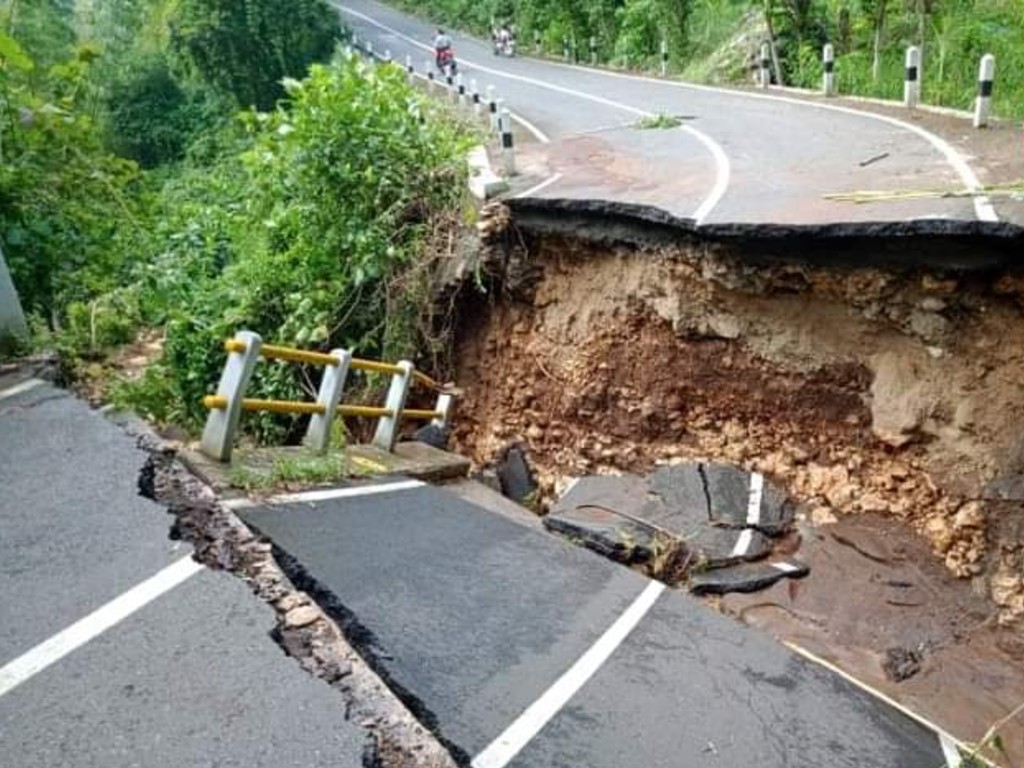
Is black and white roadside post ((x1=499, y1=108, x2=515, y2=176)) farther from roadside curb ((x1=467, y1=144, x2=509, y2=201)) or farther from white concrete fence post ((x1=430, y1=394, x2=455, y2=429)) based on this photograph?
white concrete fence post ((x1=430, y1=394, x2=455, y2=429))

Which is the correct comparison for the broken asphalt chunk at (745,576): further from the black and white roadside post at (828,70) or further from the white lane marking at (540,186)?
the black and white roadside post at (828,70)

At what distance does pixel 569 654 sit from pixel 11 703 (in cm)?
261

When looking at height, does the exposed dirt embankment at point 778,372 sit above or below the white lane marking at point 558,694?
above

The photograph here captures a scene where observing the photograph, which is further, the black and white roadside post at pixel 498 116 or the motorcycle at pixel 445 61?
the motorcycle at pixel 445 61

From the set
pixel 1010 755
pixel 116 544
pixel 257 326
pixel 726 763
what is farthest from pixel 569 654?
pixel 257 326

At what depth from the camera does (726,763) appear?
13.0 ft

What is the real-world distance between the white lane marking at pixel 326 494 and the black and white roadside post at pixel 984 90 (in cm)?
825

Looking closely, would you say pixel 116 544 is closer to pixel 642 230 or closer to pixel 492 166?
pixel 642 230

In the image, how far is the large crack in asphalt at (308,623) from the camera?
117 inches

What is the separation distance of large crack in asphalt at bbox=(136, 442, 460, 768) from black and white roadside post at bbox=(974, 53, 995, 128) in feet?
31.6

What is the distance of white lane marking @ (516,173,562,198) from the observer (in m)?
9.10

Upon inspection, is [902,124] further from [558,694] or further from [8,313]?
[8,313]

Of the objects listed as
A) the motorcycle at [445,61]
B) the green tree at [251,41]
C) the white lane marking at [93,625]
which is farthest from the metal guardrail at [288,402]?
the green tree at [251,41]

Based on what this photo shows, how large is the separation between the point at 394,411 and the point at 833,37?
1416 cm
